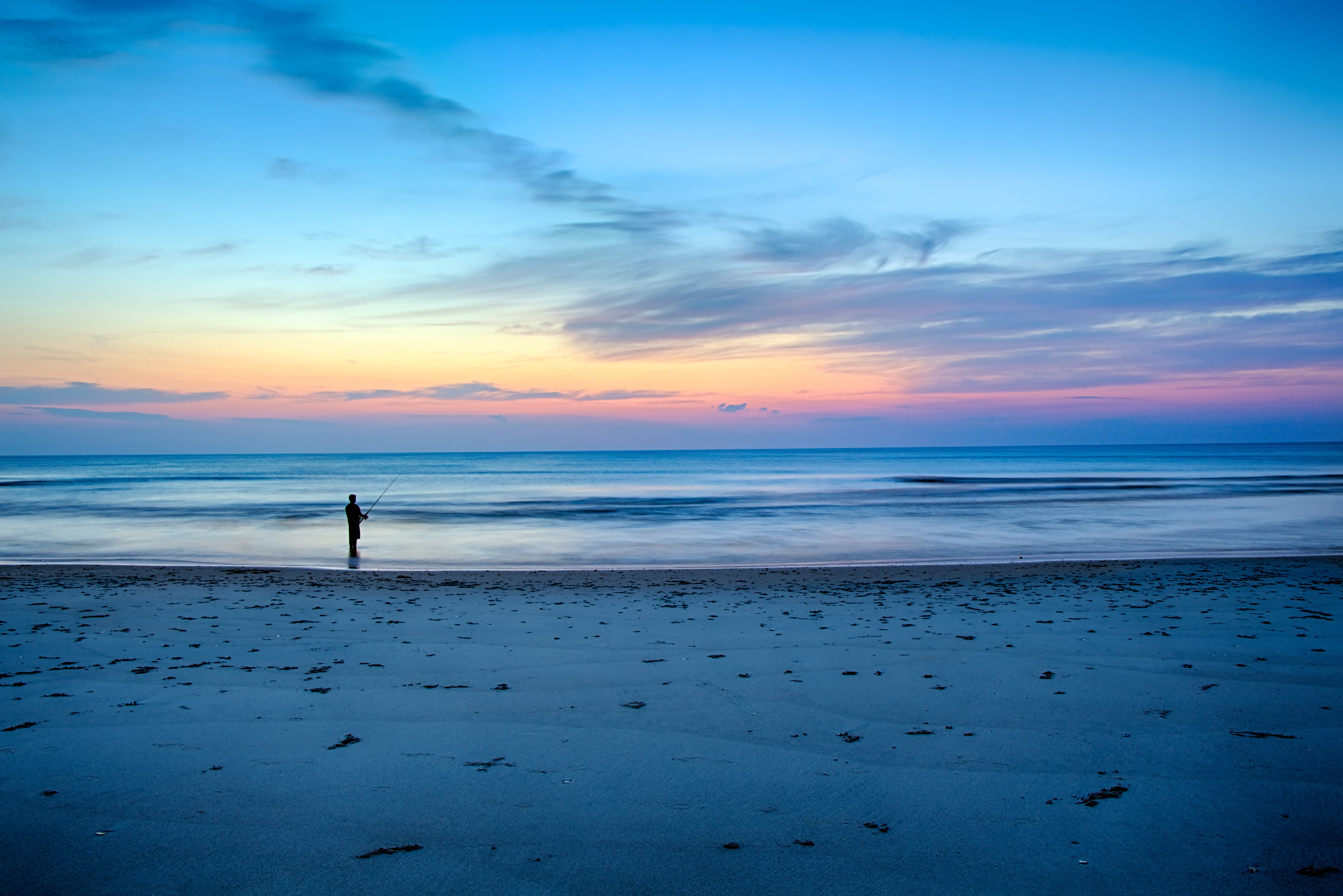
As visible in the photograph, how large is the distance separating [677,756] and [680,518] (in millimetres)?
23606

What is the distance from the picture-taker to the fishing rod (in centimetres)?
2906

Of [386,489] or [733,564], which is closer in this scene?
[733,564]

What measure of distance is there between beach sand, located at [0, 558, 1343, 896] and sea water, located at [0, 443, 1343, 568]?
8891 mm

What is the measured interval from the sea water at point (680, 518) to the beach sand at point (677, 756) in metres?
8.89

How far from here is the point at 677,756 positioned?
4.27m

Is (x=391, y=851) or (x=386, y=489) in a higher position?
(x=386, y=489)

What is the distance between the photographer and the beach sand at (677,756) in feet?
10.4

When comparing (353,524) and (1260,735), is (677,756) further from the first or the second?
(353,524)

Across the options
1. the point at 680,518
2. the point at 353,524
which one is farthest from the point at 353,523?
the point at 680,518

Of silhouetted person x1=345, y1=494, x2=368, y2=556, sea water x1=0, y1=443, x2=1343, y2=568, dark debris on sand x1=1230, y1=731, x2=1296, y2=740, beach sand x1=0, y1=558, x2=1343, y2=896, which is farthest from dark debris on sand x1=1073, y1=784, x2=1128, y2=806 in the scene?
silhouetted person x1=345, y1=494, x2=368, y2=556

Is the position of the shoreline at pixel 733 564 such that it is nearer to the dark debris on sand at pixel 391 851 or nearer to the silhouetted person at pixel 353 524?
the silhouetted person at pixel 353 524

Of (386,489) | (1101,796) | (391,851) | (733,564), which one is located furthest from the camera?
(386,489)

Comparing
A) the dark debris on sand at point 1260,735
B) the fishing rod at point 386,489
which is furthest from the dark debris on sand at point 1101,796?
the fishing rod at point 386,489

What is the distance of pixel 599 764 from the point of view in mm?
4148
